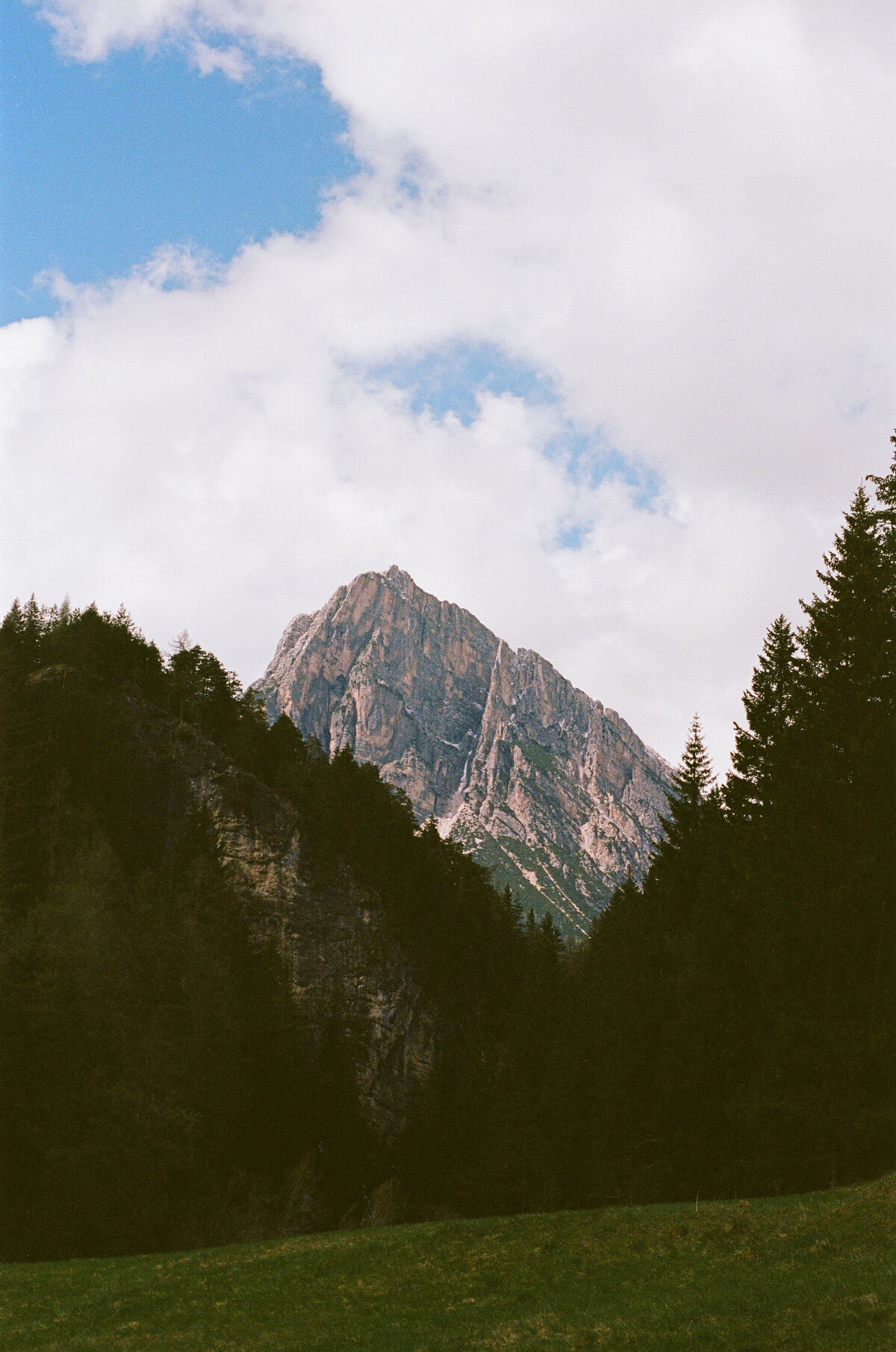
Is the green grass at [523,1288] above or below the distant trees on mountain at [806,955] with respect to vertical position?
below

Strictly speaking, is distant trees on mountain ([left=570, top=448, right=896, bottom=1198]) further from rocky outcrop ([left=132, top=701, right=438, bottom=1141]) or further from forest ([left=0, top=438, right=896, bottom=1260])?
rocky outcrop ([left=132, top=701, right=438, bottom=1141])

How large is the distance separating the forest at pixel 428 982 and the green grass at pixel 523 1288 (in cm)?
941

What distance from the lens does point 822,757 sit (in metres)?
32.5

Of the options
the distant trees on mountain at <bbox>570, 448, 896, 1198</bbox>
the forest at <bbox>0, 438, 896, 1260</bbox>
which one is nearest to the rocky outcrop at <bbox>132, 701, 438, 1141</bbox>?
the forest at <bbox>0, 438, 896, 1260</bbox>

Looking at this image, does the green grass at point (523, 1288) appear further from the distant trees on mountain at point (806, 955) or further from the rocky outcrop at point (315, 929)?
the rocky outcrop at point (315, 929)

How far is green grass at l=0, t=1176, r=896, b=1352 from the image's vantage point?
15578 millimetres

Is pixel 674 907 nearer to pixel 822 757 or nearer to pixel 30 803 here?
pixel 822 757

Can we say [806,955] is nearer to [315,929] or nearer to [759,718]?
[759,718]

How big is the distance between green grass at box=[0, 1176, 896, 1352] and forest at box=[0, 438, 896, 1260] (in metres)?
9.41

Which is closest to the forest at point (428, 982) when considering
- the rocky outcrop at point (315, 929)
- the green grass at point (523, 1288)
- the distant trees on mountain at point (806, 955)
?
the distant trees on mountain at point (806, 955)

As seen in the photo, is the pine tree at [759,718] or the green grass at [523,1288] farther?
the pine tree at [759,718]

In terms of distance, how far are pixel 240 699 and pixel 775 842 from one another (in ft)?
270

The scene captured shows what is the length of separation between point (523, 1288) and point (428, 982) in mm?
75756

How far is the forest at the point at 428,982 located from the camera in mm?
30969
